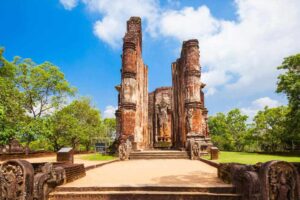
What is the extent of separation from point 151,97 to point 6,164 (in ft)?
82.0

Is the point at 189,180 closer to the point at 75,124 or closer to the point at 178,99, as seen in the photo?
the point at 178,99

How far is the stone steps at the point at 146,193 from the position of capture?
5.15 m

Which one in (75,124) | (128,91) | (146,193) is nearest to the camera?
(146,193)

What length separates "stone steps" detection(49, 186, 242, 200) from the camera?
5.15 meters

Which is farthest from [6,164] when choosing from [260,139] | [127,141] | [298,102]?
[260,139]

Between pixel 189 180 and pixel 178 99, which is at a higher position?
pixel 178 99

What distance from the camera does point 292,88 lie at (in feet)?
61.1

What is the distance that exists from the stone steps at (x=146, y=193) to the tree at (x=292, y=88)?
52.8ft

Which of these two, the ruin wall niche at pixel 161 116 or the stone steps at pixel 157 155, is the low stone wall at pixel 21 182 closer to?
the stone steps at pixel 157 155

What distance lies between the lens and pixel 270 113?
28828mm

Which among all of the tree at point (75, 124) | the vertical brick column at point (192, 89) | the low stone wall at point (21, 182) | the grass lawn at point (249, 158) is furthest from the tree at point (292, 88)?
the tree at point (75, 124)

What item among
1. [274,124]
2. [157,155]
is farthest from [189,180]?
[274,124]

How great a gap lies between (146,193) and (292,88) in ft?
58.8

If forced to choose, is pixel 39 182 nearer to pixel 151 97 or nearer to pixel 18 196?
pixel 18 196
